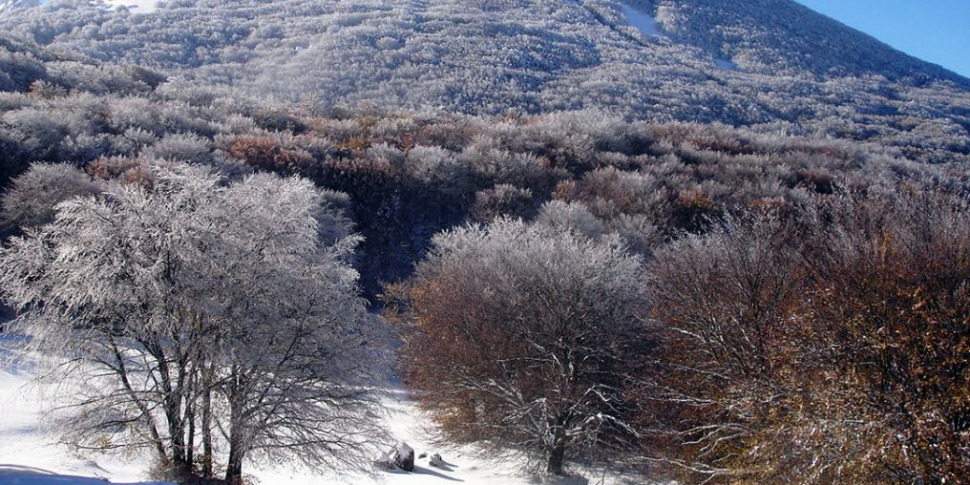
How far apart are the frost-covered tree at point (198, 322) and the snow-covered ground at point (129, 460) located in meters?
0.54

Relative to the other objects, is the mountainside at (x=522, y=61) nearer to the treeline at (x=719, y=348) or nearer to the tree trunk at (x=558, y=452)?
the treeline at (x=719, y=348)

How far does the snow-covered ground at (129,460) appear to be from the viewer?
33.0 feet

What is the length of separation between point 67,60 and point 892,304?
4087cm

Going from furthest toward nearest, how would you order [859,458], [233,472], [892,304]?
[233,472]
[892,304]
[859,458]

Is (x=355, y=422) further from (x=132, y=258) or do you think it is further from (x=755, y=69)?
(x=755, y=69)

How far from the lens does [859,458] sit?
718cm

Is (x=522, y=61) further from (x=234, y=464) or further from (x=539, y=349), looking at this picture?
(x=234, y=464)

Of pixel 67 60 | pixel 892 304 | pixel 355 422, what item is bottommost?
pixel 67 60

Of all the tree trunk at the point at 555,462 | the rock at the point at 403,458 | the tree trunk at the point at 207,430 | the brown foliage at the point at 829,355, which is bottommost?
the rock at the point at 403,458

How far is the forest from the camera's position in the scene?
27.3ft

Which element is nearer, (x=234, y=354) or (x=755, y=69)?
(x=234, y=354)

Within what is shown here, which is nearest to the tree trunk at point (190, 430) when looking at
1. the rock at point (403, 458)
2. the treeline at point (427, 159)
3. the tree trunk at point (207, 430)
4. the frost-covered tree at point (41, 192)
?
the tree trunk at point (207, 430)

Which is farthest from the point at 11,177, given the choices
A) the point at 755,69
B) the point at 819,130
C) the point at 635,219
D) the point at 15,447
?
the point at 755,69

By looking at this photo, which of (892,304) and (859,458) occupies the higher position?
(892,304)
